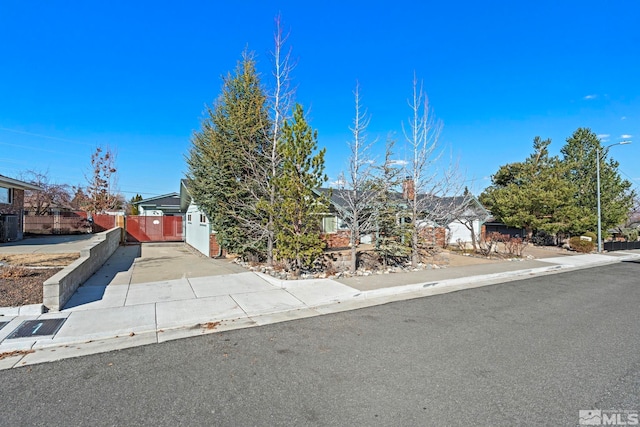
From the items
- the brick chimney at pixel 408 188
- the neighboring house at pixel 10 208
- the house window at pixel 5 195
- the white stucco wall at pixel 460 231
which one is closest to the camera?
the brick chimney at pixel 408 188

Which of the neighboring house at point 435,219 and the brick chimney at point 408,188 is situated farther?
the brick chimney at point 408,188

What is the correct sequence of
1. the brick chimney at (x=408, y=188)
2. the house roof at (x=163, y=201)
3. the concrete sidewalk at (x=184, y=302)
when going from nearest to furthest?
the concrete sidewalk at (x=184, y=302) → the brick chimney at (x=408, y=188) → the house roof at (x=163, y=201)

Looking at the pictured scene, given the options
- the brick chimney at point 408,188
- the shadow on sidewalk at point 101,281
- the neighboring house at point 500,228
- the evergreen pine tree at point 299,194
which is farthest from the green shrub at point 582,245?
the shadow on sidewalk at point 101,281

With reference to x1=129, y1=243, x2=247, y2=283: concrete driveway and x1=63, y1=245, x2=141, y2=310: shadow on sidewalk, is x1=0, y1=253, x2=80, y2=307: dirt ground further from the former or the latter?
x1=129, y1=243, x2=247, y2=283: concrete driveway

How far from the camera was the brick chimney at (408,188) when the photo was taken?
466 inches

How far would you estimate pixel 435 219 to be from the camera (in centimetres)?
1217

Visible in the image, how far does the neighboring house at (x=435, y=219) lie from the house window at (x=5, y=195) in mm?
17320

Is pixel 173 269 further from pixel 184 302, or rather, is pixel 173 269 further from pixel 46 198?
pixel 46 198

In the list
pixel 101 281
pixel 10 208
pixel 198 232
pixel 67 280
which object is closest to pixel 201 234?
pixel 198 232

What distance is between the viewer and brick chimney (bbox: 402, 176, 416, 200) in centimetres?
1184

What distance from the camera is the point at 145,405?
122 inches

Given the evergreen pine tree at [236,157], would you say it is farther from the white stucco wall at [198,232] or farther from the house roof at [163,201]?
the house roof at [163,201]

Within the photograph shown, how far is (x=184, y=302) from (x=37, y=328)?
2.20 meters

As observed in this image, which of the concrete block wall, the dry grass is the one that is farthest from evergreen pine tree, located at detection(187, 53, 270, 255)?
the dry grass
